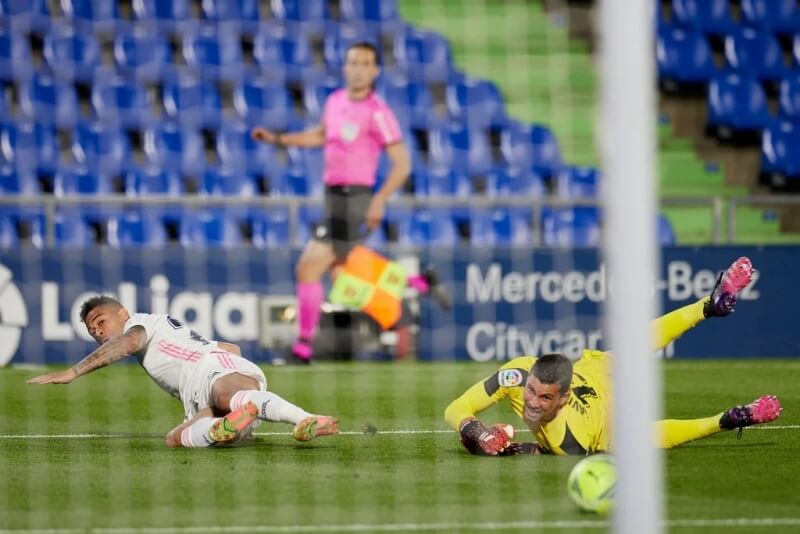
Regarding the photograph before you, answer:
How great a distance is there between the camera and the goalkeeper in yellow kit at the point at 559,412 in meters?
7.41

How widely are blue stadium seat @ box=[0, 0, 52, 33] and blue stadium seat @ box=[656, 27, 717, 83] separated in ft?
22.7

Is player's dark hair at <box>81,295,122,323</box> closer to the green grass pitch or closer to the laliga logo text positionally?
the green grass pitch

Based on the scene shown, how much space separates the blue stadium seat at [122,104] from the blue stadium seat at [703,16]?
6.45 m

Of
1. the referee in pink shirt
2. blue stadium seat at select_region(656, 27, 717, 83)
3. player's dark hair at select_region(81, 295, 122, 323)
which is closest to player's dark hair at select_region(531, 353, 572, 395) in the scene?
player's dark hair at select_region(81, 295, 122, 323)

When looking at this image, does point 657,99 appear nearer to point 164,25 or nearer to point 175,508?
point 164,25

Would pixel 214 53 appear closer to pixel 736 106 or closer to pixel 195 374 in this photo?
pixel 736 106

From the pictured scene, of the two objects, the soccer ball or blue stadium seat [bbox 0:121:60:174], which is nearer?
the soccer ball

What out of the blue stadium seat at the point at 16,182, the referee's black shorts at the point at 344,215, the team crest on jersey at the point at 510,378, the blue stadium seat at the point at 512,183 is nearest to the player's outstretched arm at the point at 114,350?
the team crest on jersey at the point at 510,378

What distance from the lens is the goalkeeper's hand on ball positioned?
780 cm

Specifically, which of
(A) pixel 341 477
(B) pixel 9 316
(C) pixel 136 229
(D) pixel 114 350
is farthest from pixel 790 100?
(A) pixel 341 477

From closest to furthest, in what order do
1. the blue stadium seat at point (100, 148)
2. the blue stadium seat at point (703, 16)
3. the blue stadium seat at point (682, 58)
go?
A: the blue stadium seat at point (100, 148) → the blue stadium seat at point (682, 58) → the blue stadium seat at point (703, 16)

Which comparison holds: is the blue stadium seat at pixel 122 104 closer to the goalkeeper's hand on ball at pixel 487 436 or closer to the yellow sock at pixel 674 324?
the yellow sock at pixel 674 324

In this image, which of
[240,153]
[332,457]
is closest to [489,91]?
[240,153]

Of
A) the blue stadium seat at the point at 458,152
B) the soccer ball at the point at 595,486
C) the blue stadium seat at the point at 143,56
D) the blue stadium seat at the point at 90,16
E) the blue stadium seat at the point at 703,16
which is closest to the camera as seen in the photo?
the soccer ball at the point at 595,486
